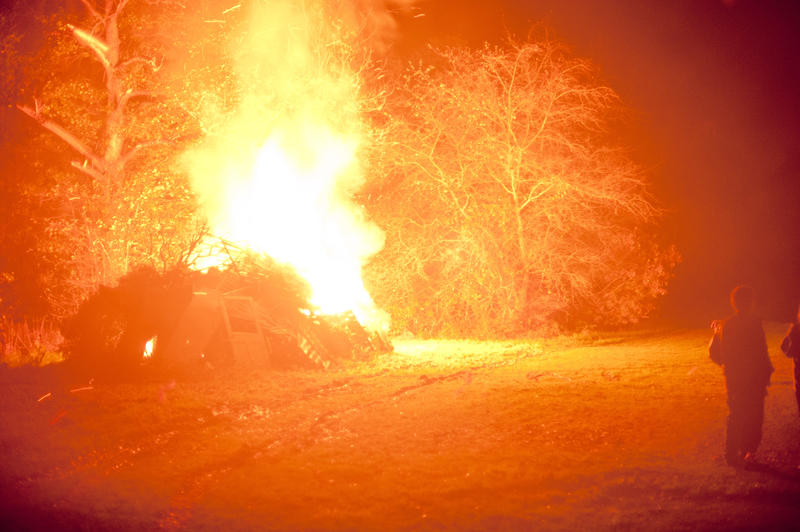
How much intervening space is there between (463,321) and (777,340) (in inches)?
333

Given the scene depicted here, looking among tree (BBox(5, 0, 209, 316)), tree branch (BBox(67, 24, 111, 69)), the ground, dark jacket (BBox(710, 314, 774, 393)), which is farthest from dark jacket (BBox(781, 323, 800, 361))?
tree branch (BBox(67, 24, 111, 69))

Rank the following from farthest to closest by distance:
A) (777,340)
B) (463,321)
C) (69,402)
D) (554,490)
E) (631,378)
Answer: (463,321), (777,340), (631,378), (69,402), (554,490)

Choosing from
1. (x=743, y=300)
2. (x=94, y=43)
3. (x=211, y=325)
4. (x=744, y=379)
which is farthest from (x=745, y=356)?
(x=94, y=43)

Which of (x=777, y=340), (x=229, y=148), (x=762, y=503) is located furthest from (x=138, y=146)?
(x=762, y=503)

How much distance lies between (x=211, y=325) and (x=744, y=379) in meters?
10.1

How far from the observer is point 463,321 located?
71.5ft

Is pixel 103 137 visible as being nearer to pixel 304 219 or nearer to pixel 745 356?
pixel 304 219

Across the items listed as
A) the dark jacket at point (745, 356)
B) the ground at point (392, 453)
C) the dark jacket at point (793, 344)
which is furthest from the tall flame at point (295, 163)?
the dark jacket at point (793, 344)

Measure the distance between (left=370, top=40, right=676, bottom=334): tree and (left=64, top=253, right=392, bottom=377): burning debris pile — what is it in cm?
656

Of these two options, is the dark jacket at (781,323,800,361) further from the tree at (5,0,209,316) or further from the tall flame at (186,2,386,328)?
the tree at (5,0,209,316)

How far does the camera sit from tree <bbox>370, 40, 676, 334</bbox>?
68.8 feet

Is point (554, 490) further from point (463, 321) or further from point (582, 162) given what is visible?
point (582, 162)

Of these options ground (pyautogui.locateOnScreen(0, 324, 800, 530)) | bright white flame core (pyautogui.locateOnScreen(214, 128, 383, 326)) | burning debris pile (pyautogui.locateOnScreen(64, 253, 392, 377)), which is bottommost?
ground (pyautogui.locateOnScreen(0, 324, 800, 530))

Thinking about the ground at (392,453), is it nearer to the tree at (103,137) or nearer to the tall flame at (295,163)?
the tall flame at (295,163)
